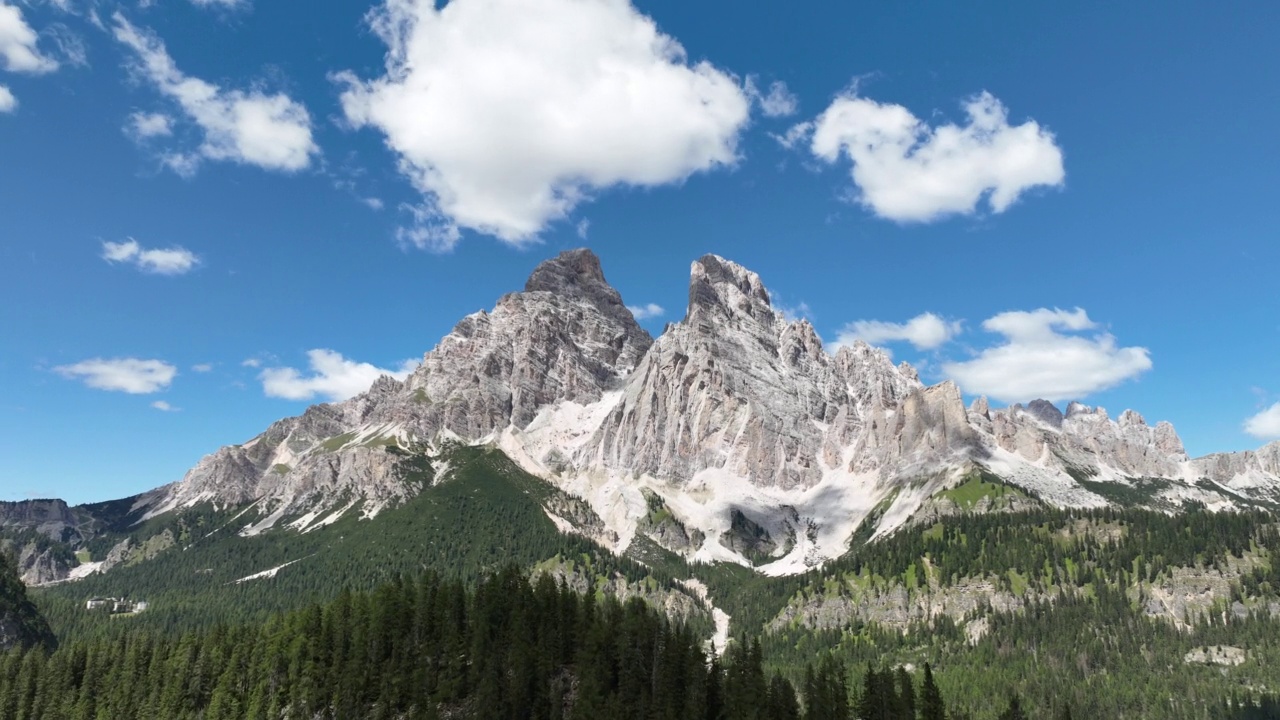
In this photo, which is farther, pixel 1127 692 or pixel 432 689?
pixel 1127 692

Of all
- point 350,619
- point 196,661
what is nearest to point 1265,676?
point 350,619

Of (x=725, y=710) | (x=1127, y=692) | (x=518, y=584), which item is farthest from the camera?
(x=1127, y=692)

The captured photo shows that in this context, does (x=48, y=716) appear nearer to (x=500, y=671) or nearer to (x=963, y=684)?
(x=500, y=671)

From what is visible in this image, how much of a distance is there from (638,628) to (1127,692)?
121 meters

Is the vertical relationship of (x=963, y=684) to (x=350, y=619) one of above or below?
below

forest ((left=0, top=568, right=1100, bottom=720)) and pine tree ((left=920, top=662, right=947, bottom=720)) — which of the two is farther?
pine tree ((left=920, top=662, right=947, bottom=720))

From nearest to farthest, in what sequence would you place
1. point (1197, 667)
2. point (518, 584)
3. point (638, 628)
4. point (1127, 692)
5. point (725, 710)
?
point (725, 710), point (638, 628), point (518, 584), point (1127, 692), point (1197, 667)

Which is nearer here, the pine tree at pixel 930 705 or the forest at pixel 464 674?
the forest at pixel 464 674

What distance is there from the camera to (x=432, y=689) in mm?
113438

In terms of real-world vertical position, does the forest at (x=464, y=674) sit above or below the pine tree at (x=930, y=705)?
above

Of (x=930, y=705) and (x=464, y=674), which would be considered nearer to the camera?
(x=464, y=674)

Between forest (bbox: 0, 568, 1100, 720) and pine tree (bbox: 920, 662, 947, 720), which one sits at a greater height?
forest (bbox: 0, 568, 1100, 720)

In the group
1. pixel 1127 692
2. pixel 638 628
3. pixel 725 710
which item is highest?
pixel 638 628

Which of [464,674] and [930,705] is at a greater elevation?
[464,674]
